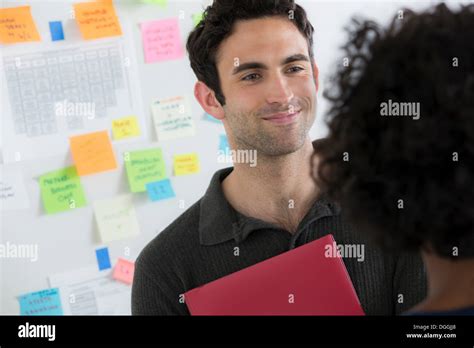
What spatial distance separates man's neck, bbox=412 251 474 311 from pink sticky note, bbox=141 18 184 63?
119cm

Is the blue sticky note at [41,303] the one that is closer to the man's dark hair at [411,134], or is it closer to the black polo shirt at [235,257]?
→ the black polo shirt at [235,257]

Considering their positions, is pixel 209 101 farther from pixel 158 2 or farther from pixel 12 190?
pixel 12 190

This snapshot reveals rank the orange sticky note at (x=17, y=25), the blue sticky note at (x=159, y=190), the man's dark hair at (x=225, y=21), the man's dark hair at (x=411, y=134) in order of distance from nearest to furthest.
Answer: the man's dark hair at (x=411, y=134) → the man's dark hair at (x=225, y=21) → the orange sticky note at (x=17, y=25) → the blue sticky note at (x=159, y=190)

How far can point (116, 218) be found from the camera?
1758 mm

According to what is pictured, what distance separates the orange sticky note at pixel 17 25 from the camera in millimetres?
1673

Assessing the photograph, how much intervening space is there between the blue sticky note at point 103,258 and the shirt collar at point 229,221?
0.61 metres

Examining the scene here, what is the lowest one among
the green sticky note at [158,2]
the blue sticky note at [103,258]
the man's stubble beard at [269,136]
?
the blue sticky note at [103,258]

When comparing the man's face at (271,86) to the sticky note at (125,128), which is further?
the sticky note at (125,128)

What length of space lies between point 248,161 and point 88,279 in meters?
0.70

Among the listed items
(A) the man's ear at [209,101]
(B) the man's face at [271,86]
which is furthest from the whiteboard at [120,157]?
(B) the man's face at [271,86]

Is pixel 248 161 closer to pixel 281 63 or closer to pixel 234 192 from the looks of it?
pixel 234 192

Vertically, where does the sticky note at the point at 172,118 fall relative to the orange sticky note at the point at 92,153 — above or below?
above

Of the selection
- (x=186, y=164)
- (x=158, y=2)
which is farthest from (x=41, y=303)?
(x=158, y=2)
